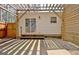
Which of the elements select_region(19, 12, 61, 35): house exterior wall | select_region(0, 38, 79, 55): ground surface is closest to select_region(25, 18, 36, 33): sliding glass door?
select_region(19, 12, 61, 35): house exterior wall

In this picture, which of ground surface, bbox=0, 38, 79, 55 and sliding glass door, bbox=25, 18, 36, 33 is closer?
ground surface, bbox=0, 38, 79, 55

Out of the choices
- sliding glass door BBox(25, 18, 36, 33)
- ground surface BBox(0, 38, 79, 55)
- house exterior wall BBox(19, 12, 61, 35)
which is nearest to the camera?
ground surface BBox(0, 38, 79, 55)

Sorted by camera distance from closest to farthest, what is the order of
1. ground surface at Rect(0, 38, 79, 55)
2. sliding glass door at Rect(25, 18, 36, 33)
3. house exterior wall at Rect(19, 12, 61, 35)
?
ground surface at Rect(0, 38, 79, 55), house exterior wall at Rect(19, 12, 61, 35), sliding glass door at Rect(25, 18, 36, 33)

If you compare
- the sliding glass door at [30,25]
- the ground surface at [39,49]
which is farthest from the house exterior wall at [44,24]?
the ground surface at [39,49]

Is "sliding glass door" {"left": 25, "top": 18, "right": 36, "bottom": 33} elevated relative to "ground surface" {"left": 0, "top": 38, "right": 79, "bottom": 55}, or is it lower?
elevated

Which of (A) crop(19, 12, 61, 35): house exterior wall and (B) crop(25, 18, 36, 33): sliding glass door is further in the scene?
(B) crop(25, 18, 36, 33): sliding glass door

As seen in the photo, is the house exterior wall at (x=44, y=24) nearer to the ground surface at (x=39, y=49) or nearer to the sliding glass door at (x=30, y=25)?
the sliding glass door at (x=30, y=25)

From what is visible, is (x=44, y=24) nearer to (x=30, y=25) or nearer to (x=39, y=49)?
(x=30, y=25)

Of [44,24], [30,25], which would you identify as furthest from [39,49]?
[30,25]

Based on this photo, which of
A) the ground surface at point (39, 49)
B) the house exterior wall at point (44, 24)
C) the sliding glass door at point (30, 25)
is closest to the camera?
the ground surface at point (39, 49)

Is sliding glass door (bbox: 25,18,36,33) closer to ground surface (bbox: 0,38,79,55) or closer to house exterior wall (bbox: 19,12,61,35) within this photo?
house exterior wall (bbox: 19,12,61,35)
